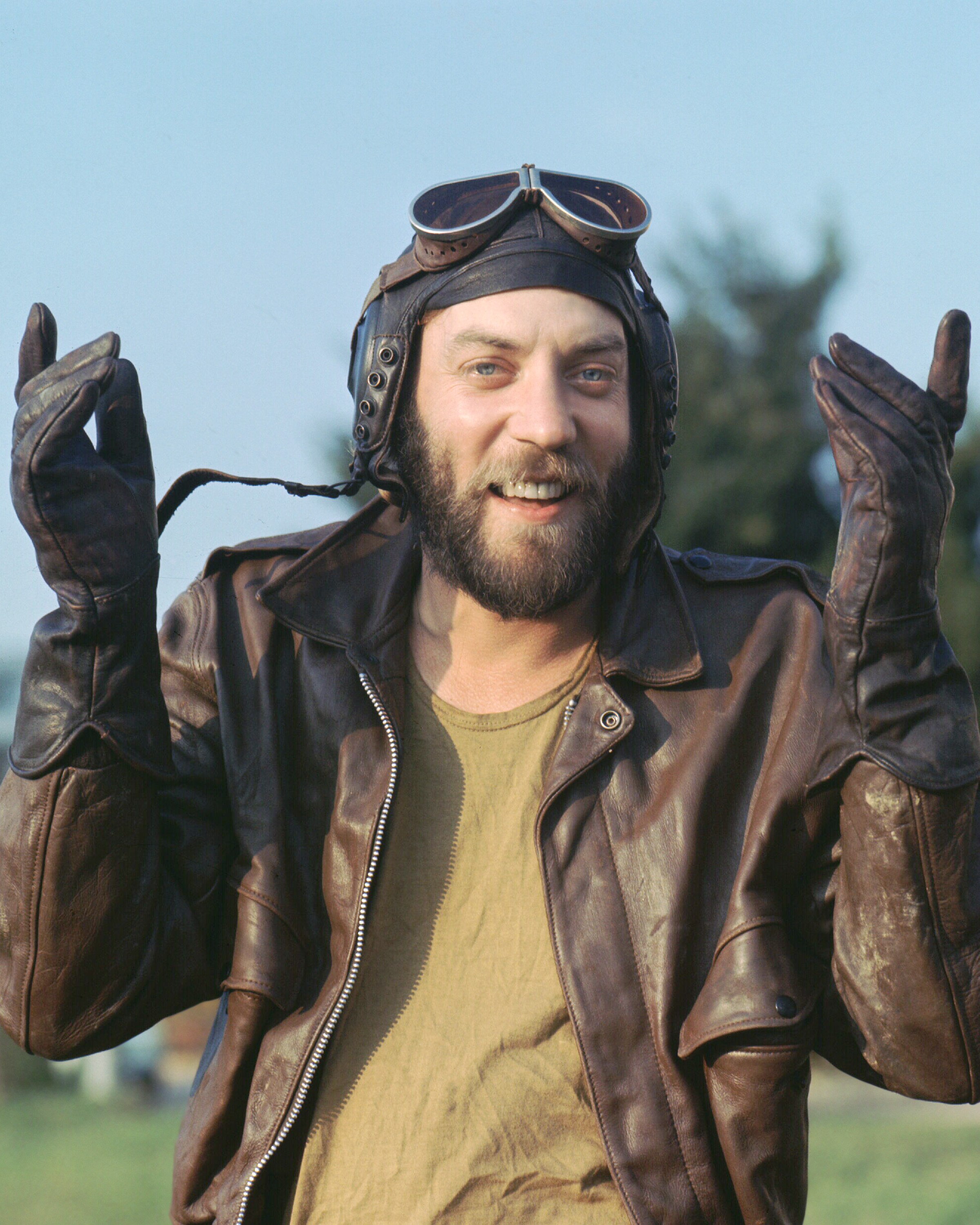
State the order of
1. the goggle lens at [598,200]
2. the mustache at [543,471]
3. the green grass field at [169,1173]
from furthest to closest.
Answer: the green grass field at [169,1173], the goggle lens at [598,200], the mustache at [543,471]

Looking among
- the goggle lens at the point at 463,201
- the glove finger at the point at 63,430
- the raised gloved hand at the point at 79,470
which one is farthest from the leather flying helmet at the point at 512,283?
the glove finger at the point at 63,430

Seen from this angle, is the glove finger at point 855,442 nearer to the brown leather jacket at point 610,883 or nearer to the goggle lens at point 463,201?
the brown leather jacket at point 610,883

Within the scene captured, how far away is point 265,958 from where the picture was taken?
282cm

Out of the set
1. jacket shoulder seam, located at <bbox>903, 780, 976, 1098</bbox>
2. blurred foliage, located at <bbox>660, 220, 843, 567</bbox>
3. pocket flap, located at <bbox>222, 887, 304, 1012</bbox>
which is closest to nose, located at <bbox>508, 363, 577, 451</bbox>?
jacket shoulder seam, located at <bbox>903, 780, 976, 1098</bbox>

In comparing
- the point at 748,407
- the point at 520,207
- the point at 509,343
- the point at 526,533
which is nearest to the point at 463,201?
the point at 520,207

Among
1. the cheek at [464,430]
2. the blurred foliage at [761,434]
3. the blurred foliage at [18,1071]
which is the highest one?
the cheek at [464,430]

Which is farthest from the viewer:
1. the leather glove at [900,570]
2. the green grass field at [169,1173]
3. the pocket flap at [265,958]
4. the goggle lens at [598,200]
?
the green grass field at [169,1173]

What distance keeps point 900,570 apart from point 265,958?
1.31 meters

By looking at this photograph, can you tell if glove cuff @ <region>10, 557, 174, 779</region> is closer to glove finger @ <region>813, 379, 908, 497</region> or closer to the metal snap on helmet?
the metal snap on helmet

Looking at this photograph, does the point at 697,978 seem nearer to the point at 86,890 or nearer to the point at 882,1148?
the point at 86,890

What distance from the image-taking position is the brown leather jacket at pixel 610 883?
Result: 2.63 meters

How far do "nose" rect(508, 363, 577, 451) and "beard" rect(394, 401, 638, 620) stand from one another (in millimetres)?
40

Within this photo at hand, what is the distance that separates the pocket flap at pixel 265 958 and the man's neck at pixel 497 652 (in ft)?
1.79

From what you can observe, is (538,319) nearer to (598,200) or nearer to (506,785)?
(598,200)
